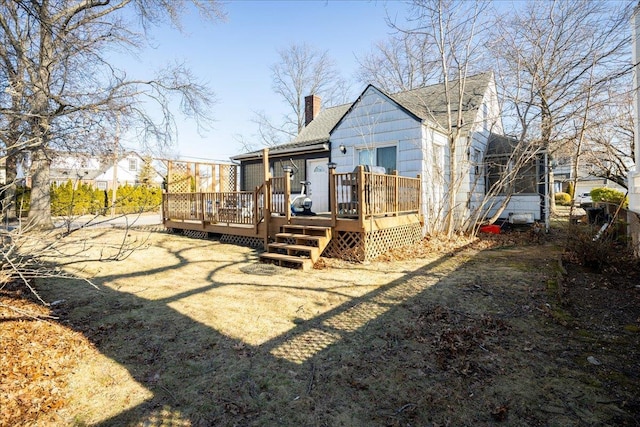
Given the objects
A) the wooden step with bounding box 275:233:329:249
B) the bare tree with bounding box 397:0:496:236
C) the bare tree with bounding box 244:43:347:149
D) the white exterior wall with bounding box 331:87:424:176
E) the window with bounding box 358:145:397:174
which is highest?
the bare tree with bounding box 244:43:347:149

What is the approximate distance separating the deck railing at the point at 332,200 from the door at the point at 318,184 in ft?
11.1

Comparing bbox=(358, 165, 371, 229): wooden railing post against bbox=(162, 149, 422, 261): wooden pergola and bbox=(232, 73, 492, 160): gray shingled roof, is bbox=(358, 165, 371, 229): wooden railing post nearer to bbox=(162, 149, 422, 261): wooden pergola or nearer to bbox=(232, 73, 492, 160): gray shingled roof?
bbox=(162, 149, 422, 261): wooden pergola

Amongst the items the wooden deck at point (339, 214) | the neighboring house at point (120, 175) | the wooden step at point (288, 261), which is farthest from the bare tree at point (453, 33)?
the neighboring house at point (120, 175)

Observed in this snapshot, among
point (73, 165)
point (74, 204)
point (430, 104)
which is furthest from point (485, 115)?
point (73, 165)

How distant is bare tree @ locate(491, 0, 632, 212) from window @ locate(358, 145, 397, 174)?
3646mm

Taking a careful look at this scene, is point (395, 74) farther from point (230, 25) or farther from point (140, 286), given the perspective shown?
point (140, 286)

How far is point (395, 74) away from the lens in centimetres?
1780

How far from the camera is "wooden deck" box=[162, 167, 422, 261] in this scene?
7.24 meters

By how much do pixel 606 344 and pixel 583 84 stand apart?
8695mm

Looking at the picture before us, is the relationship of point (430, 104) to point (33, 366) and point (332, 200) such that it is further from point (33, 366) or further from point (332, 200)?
point (33, 366)

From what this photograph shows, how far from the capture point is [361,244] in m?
7.28

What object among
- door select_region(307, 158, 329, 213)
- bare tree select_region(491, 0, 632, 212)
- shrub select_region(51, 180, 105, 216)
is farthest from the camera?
door select_region(307, 158, 329, 213)

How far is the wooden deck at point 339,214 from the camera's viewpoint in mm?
7242

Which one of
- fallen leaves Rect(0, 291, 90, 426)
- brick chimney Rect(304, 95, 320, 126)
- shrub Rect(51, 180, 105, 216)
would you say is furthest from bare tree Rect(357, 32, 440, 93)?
fallen leaves Rect(0, 291, 90, 426)
